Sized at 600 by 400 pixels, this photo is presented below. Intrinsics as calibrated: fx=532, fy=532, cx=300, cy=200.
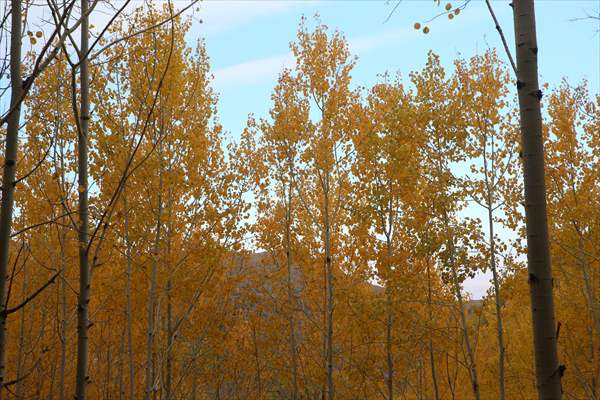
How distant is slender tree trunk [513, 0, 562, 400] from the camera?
221 centimetres

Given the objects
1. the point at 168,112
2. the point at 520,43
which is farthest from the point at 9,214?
the point at 168,112

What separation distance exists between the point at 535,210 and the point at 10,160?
2.17 m

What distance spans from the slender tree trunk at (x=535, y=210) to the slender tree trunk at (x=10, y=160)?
2066 millimetres

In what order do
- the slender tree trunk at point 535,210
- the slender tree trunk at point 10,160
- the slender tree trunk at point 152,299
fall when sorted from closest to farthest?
the slender tree trunk at point 10,160 < the slender tree trunk at point 535,210 < the slender tree trunk at point 152,299

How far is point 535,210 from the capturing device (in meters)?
2.33

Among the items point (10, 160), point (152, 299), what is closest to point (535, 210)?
point (10, 160)

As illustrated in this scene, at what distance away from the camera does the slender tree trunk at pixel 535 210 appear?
221 centimetres

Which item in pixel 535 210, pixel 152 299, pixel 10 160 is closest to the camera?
pixel 10 160

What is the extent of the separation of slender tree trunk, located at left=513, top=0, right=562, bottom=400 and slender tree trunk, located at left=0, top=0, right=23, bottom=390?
2066 mm

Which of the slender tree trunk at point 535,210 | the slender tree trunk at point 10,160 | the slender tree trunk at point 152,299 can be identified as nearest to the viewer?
the slender tree trunk at point 10,160

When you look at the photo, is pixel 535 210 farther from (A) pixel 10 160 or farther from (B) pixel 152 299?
(B) pixel 152 299

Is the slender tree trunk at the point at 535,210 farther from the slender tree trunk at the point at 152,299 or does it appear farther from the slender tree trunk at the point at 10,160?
the slender tree trunk at the point at 152,299

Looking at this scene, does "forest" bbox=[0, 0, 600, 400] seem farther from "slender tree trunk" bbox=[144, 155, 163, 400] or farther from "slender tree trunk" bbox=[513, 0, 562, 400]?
"slender tree trunk" bbox=[513, 0, 562, 400]

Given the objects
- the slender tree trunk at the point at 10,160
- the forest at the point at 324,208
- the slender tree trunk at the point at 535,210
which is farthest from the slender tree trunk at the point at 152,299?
the slender tree trunk at the point at 535,210
